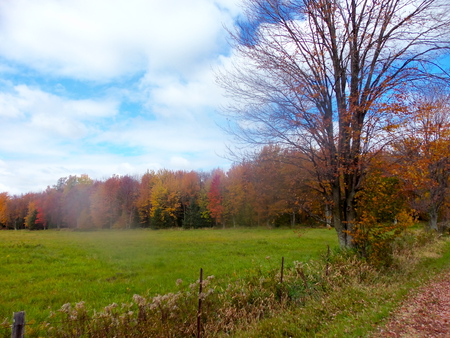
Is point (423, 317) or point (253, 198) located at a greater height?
point (253, 198)

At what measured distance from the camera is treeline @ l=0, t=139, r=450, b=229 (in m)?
9.51

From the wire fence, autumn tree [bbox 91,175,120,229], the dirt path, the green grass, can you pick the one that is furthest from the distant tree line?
the wire fence

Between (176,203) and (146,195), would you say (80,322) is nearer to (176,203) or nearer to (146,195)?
(146,195)

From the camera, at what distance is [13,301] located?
24.4 ft

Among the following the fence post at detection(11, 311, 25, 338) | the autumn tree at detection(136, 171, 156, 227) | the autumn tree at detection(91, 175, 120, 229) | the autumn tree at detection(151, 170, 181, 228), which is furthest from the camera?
the autumn tree at detection(151, 170, 181, 228)

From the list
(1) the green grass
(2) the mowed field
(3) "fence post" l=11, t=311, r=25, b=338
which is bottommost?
(2) the mowed field

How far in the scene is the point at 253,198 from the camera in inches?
1465

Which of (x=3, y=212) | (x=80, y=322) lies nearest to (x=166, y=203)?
(x=3, y=212)

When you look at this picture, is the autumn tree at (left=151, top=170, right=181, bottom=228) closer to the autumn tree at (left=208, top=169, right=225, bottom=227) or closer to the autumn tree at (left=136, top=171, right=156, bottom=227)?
the autumn tree at (left=136, top=171, right=156, bottom=227)

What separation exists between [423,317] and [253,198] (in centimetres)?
3246

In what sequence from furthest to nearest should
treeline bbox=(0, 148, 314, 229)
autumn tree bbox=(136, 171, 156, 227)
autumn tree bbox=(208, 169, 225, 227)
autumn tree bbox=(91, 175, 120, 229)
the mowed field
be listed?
autumn tree bbox=(208, 169, 225, 227) → treeline bbox=(0, 148, 314, 229) → autumn tree bbox=(136, 171, 156, 227) → autumn tree bbox=(91, 175, 120, 229) → the mowed field

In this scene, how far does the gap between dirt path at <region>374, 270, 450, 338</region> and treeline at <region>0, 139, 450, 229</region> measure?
2939 mm

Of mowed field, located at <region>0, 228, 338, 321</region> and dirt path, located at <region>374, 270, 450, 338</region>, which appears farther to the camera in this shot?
mowed field, located at <region>0, 228, 338, 321</region>

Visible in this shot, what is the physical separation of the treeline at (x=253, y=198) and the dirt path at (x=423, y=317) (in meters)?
2.94
